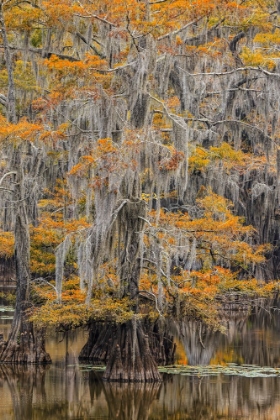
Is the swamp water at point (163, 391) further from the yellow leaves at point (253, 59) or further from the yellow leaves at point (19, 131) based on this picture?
the yellow leaves at point (253, 59)

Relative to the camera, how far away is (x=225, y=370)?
1566 cm

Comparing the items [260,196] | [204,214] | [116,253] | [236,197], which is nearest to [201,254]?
[204,214]

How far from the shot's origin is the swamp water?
12.4 meters

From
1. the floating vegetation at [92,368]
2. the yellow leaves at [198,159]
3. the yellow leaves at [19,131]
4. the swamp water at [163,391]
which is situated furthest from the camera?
the yellow leaves at [198,159]

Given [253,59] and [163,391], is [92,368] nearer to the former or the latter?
[163,391]

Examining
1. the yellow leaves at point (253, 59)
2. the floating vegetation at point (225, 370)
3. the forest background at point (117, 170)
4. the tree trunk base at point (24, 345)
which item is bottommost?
the floating vegetation at point (225, 370)

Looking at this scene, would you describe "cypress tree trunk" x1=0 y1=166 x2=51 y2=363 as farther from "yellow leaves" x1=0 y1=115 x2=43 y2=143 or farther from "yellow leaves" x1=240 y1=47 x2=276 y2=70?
"yellow leaves" x1=240 y1=47 x2=276 y2=70

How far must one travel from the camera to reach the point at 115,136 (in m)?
15.6

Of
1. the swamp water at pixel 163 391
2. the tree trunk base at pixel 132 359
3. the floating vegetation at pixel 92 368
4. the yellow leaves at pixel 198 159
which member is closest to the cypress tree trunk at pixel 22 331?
the swamp water at pixel 163 391

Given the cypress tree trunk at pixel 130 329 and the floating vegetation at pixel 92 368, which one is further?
the floating vegetation at pixel 92 368

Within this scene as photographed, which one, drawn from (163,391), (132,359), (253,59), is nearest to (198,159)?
(253,59)

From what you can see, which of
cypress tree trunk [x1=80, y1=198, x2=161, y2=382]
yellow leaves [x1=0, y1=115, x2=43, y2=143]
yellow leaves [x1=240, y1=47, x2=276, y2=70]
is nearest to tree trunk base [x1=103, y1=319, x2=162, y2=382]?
cypress tree trunk [x1=80, y1=198, x2=161, y2=382]

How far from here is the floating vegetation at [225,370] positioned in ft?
49.8

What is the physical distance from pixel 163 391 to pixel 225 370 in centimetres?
222
